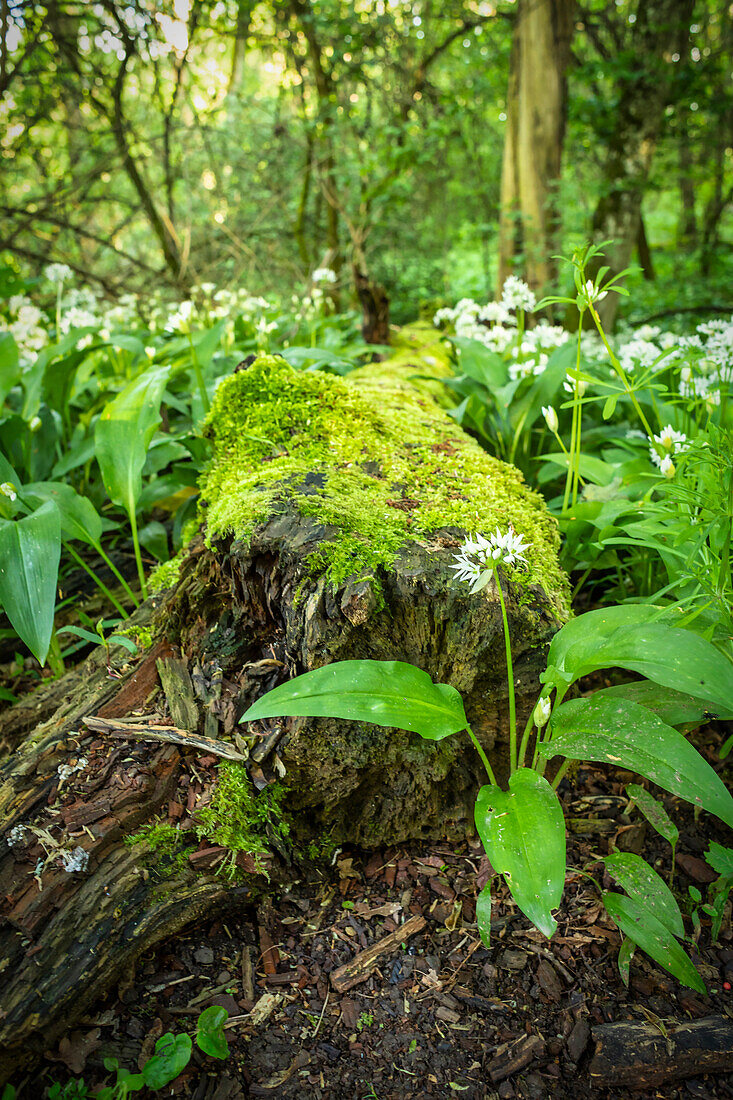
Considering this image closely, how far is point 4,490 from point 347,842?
4.67ft

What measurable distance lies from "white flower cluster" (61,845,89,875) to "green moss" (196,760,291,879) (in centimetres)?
25

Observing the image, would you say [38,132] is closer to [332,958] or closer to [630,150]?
[630,150]

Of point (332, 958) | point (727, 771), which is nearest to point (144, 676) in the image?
point (332, 958)

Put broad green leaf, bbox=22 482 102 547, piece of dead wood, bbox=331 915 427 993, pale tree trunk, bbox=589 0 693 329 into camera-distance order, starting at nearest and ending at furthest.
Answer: piece of dead wood, bbox=331 915 427 993, broad green leaf, bbox=22 482 102 547, pale tree trunk, bbox=589 0 693 329

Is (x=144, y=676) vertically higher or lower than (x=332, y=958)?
higher

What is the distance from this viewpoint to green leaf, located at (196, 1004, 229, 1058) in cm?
131

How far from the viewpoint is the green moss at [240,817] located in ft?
5.12

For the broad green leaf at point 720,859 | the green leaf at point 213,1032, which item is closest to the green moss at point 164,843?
the green leaf at point 213,1032

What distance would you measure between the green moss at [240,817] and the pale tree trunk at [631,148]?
5.53 meters

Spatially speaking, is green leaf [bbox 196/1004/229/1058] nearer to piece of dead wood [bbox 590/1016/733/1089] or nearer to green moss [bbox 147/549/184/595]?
piece of dead wood [bbox 590/1016/733/1089]

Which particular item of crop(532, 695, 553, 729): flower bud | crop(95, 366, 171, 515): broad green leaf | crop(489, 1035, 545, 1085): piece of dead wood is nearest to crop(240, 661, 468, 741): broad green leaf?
crop(532, 695, 553, 729): flower bud

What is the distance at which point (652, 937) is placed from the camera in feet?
4.58

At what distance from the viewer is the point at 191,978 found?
149cm

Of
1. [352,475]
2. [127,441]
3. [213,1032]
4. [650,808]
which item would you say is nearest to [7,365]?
[127,441]
